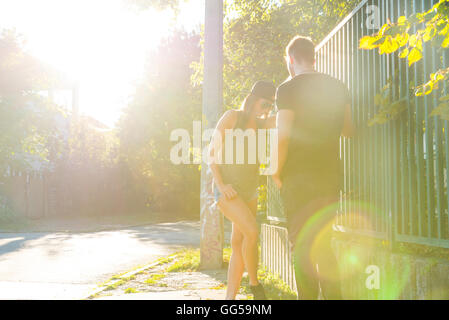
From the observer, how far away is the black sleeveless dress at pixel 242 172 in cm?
410

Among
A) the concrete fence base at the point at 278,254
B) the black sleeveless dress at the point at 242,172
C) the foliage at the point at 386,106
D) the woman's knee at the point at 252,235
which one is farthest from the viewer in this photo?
the concrete fence base at the point at 278,254

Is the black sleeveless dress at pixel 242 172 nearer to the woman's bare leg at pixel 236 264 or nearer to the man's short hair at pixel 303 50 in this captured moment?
the woman's bare leg at pixel 236 264

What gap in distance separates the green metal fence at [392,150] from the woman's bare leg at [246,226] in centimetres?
95

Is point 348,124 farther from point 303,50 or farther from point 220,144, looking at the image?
point 220,144

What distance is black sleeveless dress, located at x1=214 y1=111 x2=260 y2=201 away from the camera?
13.4ft

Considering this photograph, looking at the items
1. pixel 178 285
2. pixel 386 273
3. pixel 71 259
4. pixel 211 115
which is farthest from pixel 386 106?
pixel 71 259

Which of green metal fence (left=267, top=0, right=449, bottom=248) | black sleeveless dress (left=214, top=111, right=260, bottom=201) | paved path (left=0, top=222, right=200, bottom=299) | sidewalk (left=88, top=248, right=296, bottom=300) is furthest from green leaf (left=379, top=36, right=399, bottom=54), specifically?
paved path (left=0, top=222, right=200, bottom=299)

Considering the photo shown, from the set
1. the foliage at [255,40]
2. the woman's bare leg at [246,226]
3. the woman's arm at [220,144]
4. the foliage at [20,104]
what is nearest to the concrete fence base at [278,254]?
the woman's bare leg at [246,226]

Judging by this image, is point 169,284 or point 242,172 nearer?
point 242,172

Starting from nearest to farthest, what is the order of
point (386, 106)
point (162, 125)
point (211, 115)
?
point (386, 106), point (211, 115), point (162, 125)

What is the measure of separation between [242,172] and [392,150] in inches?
45.2

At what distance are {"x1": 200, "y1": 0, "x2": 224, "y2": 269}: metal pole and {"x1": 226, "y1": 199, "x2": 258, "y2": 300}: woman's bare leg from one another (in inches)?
127

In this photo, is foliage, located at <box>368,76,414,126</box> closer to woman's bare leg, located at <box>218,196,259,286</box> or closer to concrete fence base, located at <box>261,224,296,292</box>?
woman's bare leg, located at <box>218,196,259,286</box>

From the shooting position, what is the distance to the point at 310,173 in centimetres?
323
